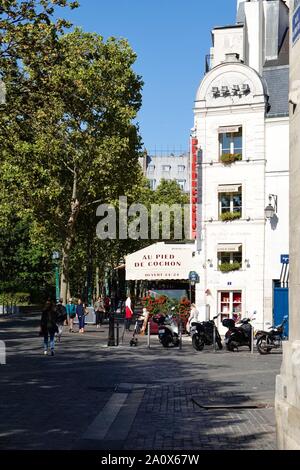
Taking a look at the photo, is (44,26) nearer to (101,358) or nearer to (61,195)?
(101,358)

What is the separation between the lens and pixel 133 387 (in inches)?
599

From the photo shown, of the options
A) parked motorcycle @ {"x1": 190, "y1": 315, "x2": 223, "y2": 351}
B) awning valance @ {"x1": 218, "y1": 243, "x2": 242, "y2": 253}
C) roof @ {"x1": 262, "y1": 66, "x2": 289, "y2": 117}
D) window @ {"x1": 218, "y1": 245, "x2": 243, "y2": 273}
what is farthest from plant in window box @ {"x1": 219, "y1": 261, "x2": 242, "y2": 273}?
parked motorcycle @ {"x1": 190, "y1": 315, "x2": 223, "y2": 351}

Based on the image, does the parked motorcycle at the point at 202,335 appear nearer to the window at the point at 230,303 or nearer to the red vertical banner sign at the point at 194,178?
the window at the point at 230,303

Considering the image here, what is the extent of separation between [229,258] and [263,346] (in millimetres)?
11777

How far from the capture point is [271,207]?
1307 inches

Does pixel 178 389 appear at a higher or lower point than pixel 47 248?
lower

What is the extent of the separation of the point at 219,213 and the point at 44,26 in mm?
20304

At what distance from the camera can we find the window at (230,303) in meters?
34.4

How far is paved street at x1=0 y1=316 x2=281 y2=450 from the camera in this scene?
9.68 metres

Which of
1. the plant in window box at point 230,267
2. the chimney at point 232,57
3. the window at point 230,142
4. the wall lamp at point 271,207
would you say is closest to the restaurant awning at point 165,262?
the plant in window box at point 230,267

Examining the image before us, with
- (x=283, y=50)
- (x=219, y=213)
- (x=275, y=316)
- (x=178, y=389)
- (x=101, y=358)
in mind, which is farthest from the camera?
(x=283, y=50)

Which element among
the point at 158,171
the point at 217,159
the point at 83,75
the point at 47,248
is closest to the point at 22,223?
the point at 47,248

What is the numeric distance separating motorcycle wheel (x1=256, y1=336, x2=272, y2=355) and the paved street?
38 centimetres
